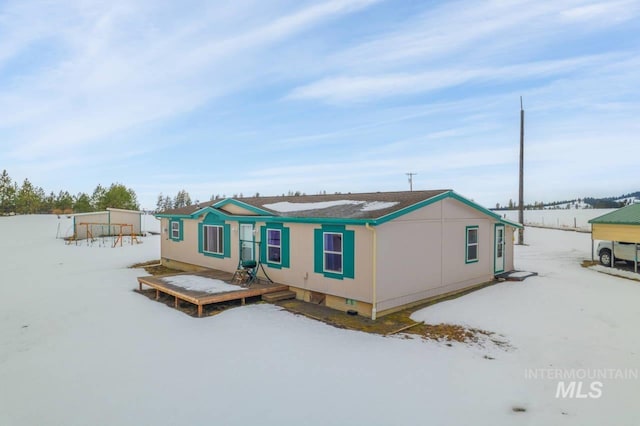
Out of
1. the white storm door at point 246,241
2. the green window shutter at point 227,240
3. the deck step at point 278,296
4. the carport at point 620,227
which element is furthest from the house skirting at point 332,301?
the carport at point 620,227

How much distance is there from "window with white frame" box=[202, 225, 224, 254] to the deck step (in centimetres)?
373

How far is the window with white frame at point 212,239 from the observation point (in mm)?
13109

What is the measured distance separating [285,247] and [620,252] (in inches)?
532

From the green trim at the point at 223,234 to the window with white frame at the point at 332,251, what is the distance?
4.67m

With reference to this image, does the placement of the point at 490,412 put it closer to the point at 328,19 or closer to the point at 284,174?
the point at 328,19

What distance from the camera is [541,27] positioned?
12047 millimetres

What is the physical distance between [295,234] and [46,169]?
32.3 metres

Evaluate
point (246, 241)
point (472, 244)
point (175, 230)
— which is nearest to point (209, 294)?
point (246, 241)

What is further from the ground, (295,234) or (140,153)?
(140,153)

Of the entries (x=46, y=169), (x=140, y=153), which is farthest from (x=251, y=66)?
(x=46, y=169)

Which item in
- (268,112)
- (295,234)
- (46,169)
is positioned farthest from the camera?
(46,169)

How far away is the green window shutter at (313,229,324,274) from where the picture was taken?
9391 mm

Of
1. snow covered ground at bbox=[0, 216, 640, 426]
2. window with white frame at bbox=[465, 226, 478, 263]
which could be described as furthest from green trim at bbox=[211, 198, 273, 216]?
window with white frame at bbox=[465, 226, 478, 263]

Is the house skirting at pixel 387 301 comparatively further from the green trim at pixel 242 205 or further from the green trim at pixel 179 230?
the green trim at pixel 179 230
